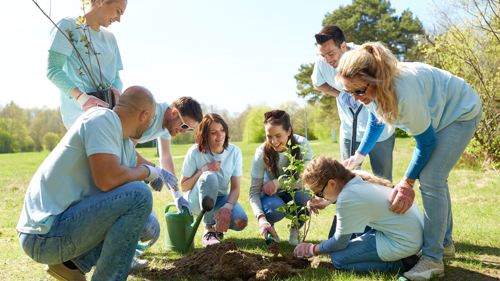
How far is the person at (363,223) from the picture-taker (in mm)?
2613

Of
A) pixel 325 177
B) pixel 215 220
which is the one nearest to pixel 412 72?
pixel 325 177

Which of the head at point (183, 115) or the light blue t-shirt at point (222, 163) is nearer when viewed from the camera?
the head at point (183, 115)

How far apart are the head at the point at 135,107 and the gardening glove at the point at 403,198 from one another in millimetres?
1863

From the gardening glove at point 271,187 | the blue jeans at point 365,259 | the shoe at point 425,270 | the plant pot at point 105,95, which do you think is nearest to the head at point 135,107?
the plant pot at point 105,95

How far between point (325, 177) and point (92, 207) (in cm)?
163

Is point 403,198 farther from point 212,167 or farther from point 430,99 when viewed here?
point 212,167

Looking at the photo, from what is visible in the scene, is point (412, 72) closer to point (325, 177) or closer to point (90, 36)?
point (325, 177)

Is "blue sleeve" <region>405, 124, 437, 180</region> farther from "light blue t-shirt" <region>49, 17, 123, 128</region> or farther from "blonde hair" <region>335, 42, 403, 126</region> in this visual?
"light blue t-shirt" <region>49, 17, 123, 128</region>

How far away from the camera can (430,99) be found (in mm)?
2518

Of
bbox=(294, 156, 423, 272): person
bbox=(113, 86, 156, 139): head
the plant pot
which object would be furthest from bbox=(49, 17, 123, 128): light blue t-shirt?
bbox=(294, 156, 423, 272): person

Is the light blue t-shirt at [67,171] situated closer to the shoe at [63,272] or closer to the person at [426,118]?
the shoe at [63,272]

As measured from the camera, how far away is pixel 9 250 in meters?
3.71

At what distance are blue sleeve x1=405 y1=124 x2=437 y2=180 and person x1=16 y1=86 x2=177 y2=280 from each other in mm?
1879

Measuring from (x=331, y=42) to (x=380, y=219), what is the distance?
186cm
